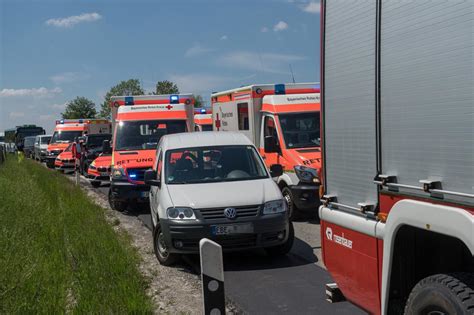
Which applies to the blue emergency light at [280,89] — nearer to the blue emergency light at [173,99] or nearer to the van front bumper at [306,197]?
the van front bumper at [306,197]

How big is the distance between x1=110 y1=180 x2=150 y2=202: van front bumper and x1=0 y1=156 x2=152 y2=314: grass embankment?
7.96 feet

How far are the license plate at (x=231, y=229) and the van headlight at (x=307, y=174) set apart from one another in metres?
3.59

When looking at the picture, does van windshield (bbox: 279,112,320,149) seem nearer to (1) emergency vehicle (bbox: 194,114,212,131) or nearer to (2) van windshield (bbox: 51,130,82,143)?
(1) emergency vehicle (bbox: 194,114,212,131)

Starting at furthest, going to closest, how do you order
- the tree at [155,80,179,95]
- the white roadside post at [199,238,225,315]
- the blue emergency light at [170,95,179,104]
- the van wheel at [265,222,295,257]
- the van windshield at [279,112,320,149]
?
the tree at [155,80,179,95], the blue emergency light at [170,95,179,104], the van windshield at [279,112,320,149], the van wheel at [265,222,295,257], the white roadside post at [199,238,225,315]

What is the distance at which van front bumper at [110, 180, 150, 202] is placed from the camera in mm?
12836

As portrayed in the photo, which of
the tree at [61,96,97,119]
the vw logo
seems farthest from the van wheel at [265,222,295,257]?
the tree at [61,96,97,119]

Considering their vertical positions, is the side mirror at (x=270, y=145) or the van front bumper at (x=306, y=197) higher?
the side mirror at (x=270, y=145)

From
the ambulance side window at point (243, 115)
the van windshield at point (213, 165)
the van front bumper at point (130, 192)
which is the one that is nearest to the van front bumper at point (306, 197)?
the van windshield at point (213, 165)

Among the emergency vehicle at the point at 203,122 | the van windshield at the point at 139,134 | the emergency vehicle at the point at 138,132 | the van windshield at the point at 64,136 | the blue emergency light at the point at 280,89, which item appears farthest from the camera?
the van windshield at the point at 64,136

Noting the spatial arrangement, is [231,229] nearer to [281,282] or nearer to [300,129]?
[281,282]

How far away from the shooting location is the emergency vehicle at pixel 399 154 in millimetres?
2805

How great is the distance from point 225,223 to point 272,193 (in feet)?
2.90

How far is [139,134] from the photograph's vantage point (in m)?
14.2

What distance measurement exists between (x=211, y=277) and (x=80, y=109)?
9595 cm
